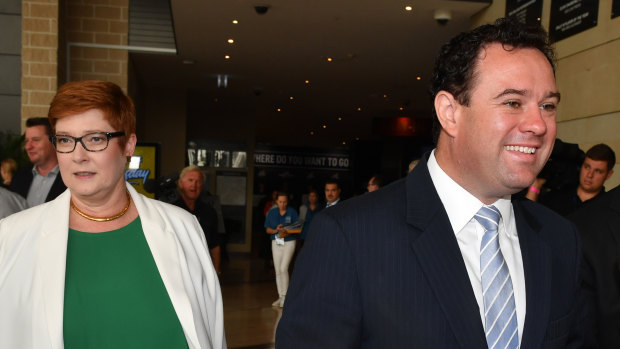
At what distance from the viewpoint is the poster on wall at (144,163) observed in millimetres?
7246

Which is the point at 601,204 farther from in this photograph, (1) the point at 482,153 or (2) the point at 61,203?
(2) the point at 61,203

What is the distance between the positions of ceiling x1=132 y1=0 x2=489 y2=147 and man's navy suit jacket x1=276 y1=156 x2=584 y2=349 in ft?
21.7

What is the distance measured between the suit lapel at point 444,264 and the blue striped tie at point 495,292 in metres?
0.06

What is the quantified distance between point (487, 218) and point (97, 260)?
1.32 metres

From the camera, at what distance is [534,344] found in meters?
1.30

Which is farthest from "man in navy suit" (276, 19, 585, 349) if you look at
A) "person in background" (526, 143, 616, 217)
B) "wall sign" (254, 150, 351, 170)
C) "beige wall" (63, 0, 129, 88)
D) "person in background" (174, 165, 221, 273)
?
"wall sign" (254, 150, 351, 170)

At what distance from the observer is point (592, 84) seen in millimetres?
5887

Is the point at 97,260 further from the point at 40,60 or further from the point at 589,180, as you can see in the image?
the point at 40,60

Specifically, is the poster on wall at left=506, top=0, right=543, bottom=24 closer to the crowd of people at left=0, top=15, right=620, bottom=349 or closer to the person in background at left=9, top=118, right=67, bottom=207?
the person in background at left=9, top=118, right=67, bottom=207

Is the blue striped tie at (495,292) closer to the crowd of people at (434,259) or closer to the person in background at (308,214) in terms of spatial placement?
the crowd of people at (434,259)

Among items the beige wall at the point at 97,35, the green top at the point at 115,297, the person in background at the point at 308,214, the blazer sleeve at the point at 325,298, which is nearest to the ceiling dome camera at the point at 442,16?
the person in background at the point at 308,214

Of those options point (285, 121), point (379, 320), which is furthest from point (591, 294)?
point (285, 121)

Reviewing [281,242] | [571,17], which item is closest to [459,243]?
[571,17]

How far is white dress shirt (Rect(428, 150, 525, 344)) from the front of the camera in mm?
1354
